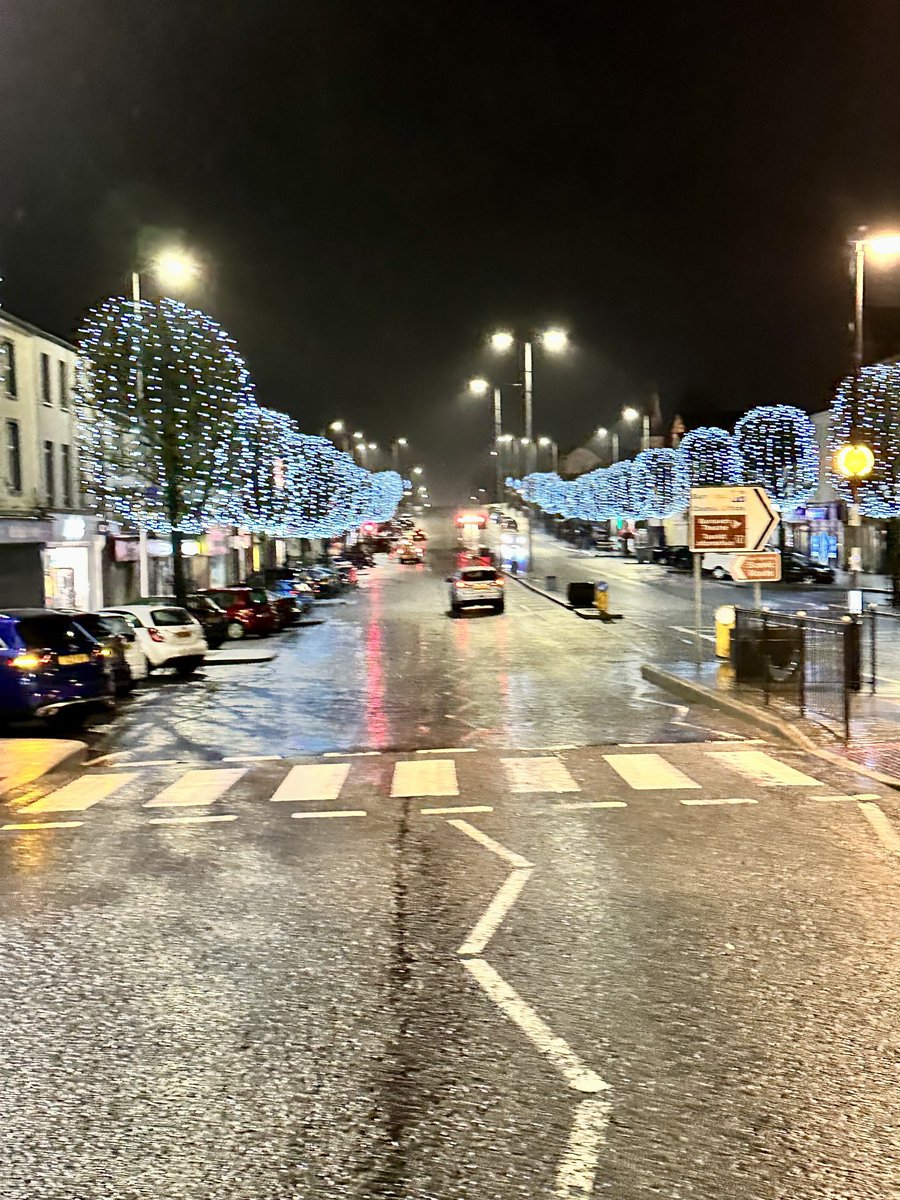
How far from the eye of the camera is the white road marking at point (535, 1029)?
16.4ft

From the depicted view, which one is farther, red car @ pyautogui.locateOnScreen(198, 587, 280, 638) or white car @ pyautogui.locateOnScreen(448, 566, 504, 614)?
white car @ pyautogui.locateOnScreen(448, 566, 504, 614)

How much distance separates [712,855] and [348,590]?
56406mm

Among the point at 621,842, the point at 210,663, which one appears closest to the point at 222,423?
the point at 210,663

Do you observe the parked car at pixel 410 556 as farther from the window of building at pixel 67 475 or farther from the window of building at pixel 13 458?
the window of building at pixel 13 458

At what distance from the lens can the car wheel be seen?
25156mm

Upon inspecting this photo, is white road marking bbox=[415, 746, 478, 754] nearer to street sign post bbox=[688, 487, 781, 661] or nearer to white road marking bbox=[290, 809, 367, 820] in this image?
white road marking bbox=[290, 809, 367, 820]

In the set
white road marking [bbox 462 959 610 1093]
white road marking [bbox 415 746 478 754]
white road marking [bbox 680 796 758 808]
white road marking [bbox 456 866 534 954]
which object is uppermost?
white road marking [bbox 462 959 610 1093]

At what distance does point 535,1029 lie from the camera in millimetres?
5594

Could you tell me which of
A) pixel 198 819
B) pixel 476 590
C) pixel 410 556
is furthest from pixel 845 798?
pixel 410 556

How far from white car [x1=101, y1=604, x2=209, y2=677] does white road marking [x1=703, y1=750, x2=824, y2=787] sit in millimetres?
13726

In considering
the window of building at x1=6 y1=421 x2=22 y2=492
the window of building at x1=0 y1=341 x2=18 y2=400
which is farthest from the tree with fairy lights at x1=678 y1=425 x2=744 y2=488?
the window of building at x1=0 y1=341 x2=18 y2=400

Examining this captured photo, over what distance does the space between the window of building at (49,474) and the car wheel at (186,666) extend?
50.2 ft

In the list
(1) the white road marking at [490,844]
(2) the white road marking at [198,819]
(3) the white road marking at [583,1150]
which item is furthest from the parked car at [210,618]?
(3) the white road marking at [583,1150]

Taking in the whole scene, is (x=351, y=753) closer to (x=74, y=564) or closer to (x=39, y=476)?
(x=39, y=476)
